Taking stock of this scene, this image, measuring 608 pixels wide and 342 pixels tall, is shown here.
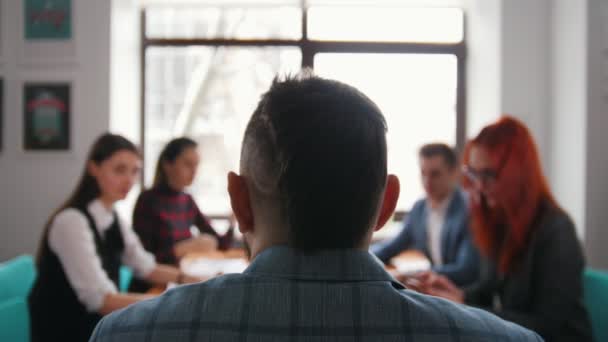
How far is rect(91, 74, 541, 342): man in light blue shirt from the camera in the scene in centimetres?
53

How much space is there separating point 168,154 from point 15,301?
4.19 ft

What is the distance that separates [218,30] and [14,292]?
2640 millimetres

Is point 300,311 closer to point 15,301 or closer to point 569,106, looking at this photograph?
point 15,301

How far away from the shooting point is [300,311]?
0.52 meters

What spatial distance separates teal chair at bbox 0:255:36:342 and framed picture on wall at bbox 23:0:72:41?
6.94ft

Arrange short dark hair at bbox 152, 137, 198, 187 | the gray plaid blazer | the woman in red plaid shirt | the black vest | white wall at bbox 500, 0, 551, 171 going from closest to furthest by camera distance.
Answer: the gray plaid blazer
the black vest
the woman in red plaid shirt
short dark hair at bbox 152, 137, 198, 187
white wall at bbox 500, 0, 551, 171

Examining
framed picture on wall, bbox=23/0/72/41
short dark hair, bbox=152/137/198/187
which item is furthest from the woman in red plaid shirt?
framed picture on wall, bbox=23/0/72/41

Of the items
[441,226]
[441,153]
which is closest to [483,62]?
[441,153]

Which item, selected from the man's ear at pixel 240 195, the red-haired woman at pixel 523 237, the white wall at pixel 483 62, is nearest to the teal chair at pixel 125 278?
the red-haired woman at pixel 523 237

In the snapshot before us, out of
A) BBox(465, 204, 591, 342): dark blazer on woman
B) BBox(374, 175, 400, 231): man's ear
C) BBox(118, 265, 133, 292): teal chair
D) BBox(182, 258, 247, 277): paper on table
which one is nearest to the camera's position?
BBox(374, 175, 400, 231): man's ear

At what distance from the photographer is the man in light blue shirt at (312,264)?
53cm

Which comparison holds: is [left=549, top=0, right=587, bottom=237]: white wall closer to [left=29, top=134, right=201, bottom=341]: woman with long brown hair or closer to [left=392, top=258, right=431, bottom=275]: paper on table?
[left=392, top=258, right=431, bottom=275]: paper on table

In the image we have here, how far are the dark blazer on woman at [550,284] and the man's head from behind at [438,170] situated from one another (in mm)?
1138

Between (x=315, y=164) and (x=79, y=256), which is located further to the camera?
(x=79, y=256)
